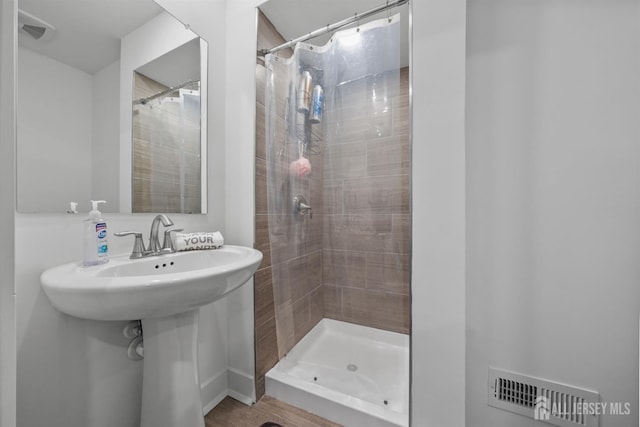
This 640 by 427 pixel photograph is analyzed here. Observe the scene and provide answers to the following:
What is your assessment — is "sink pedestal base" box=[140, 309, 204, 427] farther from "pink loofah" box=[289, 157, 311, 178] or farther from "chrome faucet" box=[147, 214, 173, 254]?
"pink loofah" box=[289, 157, 311, 178]

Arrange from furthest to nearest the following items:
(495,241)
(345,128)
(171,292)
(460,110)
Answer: (345,128) < (495,241) < (460,110) < (171,292)

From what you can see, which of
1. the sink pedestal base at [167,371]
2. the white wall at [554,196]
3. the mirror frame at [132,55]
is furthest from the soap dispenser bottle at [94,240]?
the white wall at [554,196]

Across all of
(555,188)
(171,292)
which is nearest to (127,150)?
(171,292)

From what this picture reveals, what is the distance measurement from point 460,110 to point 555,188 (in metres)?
0.48

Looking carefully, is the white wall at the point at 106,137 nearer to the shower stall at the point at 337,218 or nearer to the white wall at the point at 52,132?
the white wall at the point at 52,132

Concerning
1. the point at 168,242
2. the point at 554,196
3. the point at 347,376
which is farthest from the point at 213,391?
the point at 554,196

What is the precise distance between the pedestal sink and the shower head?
68 cm

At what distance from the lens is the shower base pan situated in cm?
105

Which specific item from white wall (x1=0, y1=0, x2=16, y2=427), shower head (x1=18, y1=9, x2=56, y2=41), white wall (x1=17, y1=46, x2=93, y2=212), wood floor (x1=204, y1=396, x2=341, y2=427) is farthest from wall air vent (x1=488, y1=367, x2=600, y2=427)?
shower head (x1=18, y1=9, x2=56, y2=41)

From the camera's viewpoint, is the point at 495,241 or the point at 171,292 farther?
the point at 495,241

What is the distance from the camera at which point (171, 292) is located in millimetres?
617

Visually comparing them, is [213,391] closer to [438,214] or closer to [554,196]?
[438,214]

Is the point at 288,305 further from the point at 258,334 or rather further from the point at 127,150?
the point at 127,150

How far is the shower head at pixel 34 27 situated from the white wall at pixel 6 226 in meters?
0.74
